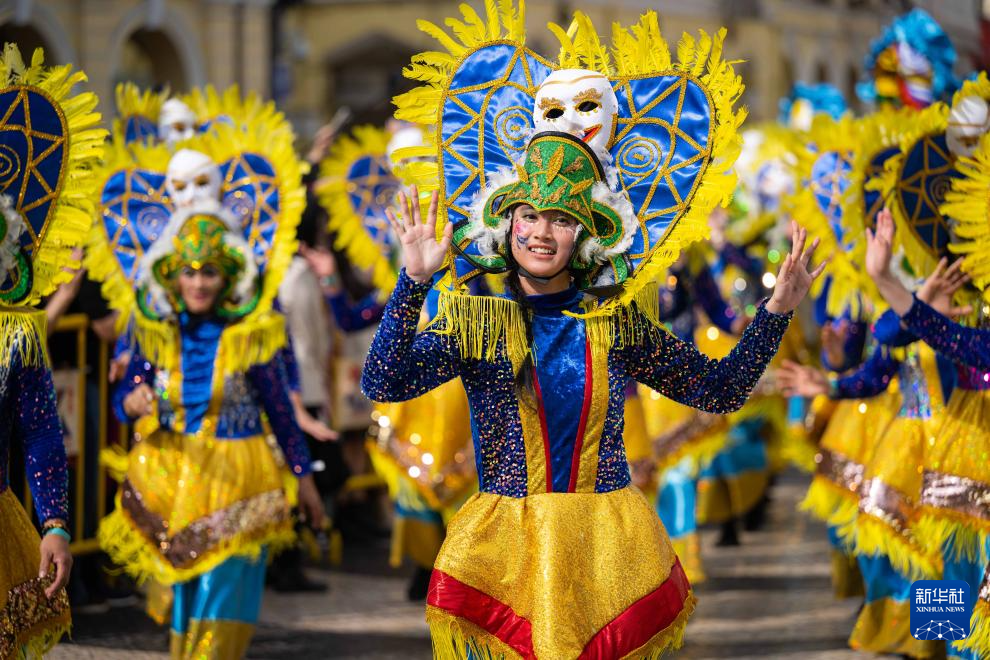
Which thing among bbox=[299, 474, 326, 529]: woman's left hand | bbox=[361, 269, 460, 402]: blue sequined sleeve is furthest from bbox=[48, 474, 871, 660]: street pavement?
bbox=[361, 269, 460, 402]: blue sequined sleeve

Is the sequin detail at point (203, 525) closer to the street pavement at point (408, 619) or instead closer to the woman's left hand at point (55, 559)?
the street pavement at point (408, 619)

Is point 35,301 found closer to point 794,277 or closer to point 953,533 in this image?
point 794,277

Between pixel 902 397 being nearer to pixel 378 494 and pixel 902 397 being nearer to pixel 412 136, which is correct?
pixel 412 136

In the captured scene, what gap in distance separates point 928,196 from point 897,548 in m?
1.30

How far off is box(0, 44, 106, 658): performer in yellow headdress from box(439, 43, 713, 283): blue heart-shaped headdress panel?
105 cm

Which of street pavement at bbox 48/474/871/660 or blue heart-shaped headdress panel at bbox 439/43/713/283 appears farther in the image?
street pavement at bbox 48/474/871/660

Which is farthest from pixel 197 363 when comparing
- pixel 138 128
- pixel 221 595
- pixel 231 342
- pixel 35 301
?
pixel 138 128

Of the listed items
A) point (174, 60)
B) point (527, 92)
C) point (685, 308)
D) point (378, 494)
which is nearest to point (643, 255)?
point (527, 92)

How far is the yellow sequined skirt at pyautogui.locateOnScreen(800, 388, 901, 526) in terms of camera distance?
21.3ft

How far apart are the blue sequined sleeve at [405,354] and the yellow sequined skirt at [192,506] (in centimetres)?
183

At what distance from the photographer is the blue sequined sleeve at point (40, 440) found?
4.27 m

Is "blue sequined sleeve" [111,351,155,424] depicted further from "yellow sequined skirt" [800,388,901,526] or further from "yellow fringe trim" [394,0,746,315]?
"yellow sequined skirt" [800,388,901,526]

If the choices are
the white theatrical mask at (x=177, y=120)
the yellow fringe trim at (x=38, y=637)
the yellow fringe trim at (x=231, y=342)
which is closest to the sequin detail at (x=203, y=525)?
the yellow fringe trim at (x=231, y=342)

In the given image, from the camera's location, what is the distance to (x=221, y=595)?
563 cm
